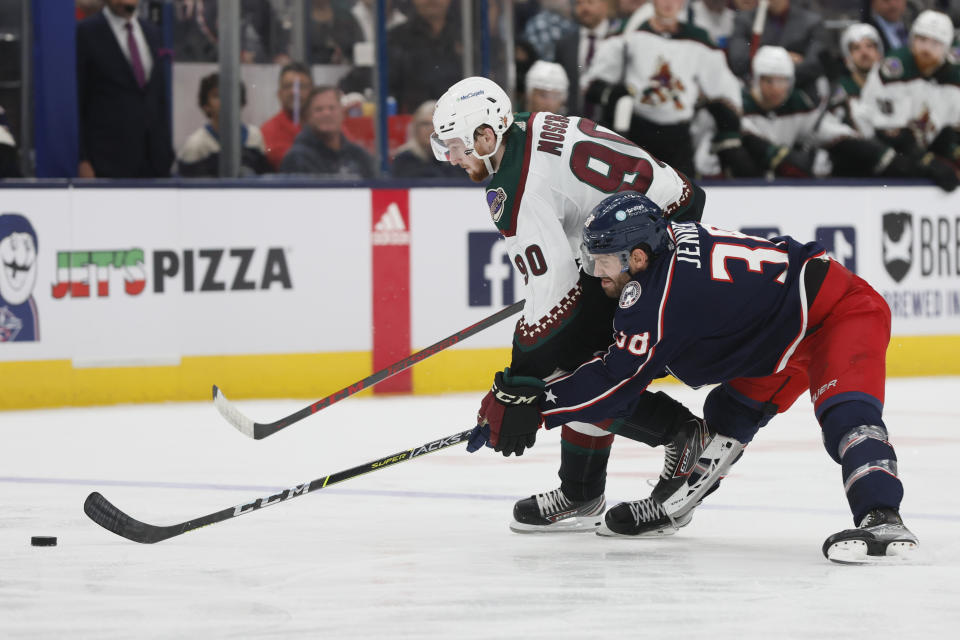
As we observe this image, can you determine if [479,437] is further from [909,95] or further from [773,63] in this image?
[909,95]

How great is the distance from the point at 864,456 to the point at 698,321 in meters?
0.46

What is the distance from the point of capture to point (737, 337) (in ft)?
A: 11.2

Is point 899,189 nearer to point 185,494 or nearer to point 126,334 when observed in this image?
point 126,334

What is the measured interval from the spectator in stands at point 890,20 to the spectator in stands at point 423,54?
2.80 m

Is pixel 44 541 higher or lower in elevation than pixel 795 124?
lower

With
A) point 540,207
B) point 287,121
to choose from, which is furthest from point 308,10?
point 540,207

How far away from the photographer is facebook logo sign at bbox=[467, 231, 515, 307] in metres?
7.48

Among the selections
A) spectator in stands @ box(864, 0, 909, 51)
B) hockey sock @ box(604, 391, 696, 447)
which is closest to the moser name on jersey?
hockey sock @ box(604, 391, 696, 447)

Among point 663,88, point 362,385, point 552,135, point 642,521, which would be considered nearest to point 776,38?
point 663,88

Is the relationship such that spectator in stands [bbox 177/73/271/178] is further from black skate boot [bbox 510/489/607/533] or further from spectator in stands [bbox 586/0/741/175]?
black skate boot [bbox 510/489/607/533]

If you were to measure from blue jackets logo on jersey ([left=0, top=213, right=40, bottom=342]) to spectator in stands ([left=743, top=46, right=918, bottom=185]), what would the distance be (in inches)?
152

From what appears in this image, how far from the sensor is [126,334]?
6891 mm

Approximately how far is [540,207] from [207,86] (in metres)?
4.19

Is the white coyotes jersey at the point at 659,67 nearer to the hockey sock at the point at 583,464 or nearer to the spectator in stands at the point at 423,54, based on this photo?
the spectator in stands at the point at 423,54
